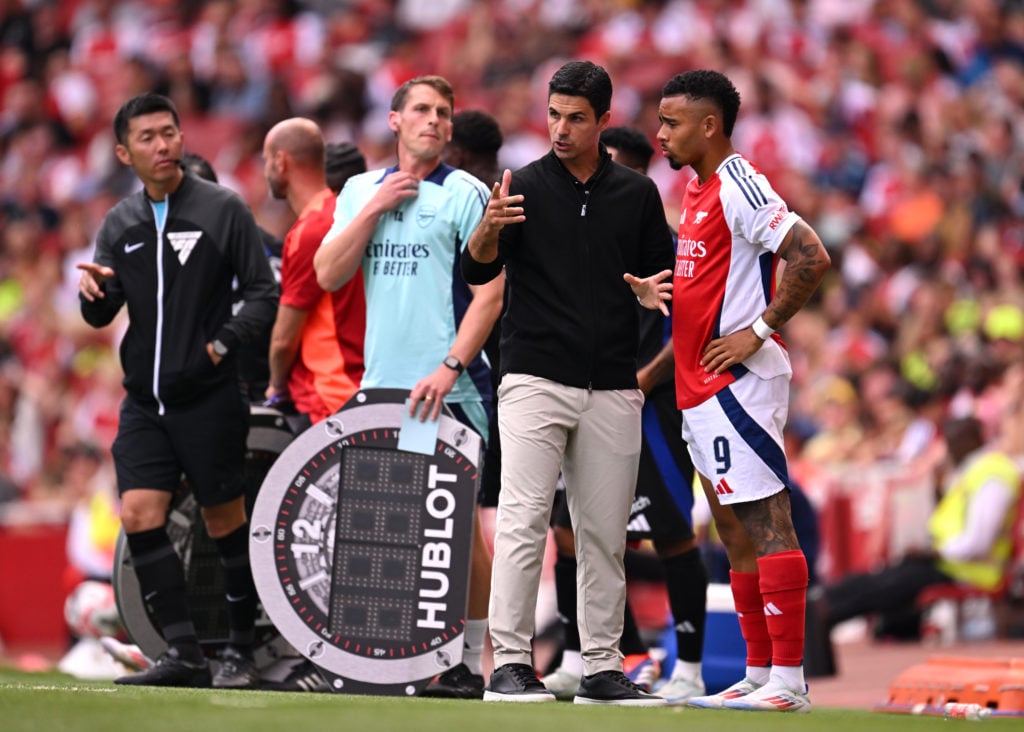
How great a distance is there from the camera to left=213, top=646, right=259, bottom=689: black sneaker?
8.26 m

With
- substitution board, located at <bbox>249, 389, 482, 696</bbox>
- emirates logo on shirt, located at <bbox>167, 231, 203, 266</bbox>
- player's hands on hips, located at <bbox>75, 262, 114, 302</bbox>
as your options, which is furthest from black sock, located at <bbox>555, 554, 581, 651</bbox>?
player's hands on hips, located at <bbox>75, 262, 114, 302</bbox>

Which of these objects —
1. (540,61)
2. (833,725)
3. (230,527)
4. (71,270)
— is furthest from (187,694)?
(540,61)

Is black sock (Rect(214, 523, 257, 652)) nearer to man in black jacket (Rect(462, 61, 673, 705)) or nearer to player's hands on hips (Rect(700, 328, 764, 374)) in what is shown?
man in black jacket (Rect(462, 61, 673, 705))

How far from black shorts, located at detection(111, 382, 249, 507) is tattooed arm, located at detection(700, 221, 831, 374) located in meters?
2.38

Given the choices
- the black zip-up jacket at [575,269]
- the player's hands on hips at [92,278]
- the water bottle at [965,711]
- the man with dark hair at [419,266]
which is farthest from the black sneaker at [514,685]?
the player's hands on hips at [92,278]

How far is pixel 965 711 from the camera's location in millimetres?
7324

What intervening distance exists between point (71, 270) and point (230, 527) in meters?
12.8

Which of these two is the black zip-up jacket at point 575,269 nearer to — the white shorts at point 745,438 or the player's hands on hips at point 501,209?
the player's hands on hips at point 501,209

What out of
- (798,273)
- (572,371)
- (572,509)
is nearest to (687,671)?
(572,509)

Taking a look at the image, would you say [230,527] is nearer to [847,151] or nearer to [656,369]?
[656,369]

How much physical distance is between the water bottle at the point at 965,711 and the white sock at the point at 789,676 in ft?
1.97

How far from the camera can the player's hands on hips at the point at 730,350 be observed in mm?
7047

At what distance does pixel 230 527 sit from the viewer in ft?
27.5

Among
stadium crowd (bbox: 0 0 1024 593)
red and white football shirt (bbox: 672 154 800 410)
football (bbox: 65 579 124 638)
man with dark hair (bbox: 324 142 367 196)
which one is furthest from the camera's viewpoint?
stadium crowd (bbox: 0 0 1024 593)
